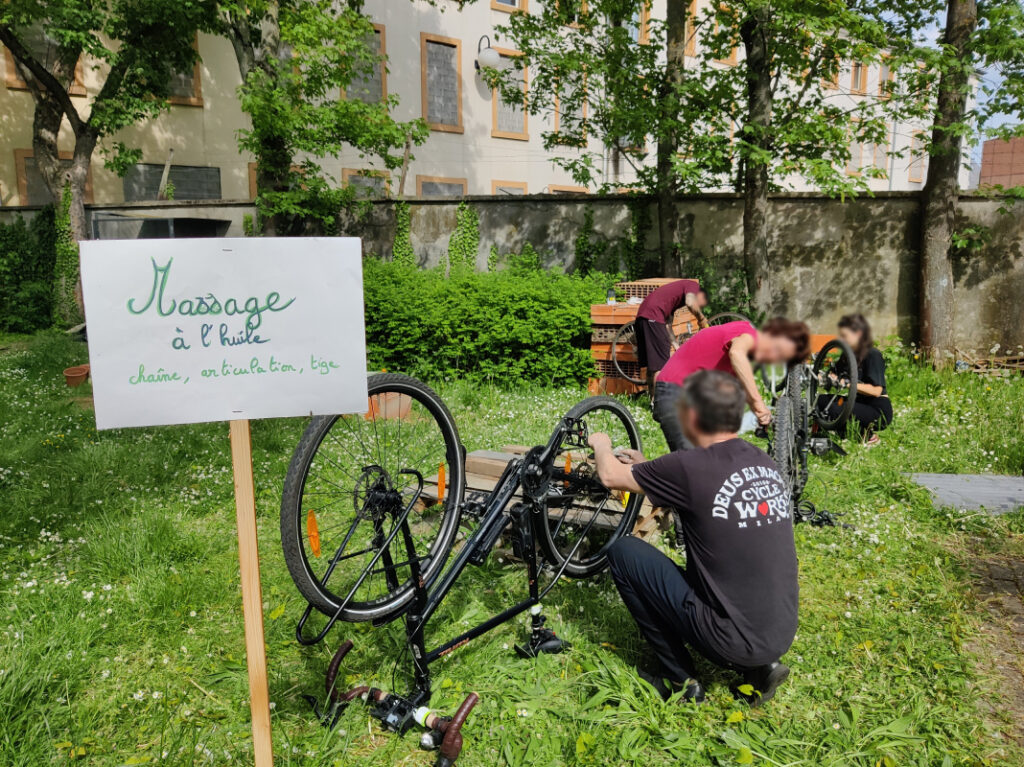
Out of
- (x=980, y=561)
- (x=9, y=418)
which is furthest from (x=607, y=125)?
(x=9, y=418)

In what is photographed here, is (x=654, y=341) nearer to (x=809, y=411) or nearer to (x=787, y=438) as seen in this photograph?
(x=809, y=411)

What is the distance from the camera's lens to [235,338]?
188 cm

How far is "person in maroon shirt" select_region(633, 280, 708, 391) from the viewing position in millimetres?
1361

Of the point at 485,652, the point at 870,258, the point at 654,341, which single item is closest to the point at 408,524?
the point at 485,652

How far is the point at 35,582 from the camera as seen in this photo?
3.25 m

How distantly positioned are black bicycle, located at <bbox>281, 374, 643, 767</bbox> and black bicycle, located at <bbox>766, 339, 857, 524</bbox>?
827 millimetres

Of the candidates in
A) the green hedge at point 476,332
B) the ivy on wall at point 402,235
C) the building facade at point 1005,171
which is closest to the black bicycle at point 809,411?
the building facade at point 1005,171

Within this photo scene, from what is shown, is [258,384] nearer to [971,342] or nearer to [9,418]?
[971,342]

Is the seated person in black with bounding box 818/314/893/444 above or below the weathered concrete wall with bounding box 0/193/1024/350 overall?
below

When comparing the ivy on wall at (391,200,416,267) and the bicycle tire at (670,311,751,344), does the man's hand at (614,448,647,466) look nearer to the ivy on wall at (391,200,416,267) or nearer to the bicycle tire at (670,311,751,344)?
the bicycle tire at (670,311,751,344)

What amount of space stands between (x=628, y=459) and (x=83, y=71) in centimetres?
Result: 1705

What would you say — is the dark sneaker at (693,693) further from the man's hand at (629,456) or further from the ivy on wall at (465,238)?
the ivy on wall at (465,238)

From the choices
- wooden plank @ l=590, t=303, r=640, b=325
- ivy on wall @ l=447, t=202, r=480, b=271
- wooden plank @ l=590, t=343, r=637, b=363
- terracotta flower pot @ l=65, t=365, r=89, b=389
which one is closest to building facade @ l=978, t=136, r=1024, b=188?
wooden plank @ l=590, t=303, r=640, b=325

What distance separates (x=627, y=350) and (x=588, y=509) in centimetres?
109
